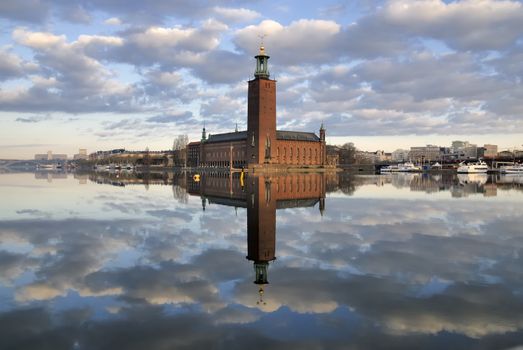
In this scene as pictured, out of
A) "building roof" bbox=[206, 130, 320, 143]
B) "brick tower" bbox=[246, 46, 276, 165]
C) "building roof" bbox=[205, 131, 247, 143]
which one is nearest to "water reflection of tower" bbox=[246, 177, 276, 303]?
"brick tower" bbox=[246, 46, 276, 165]

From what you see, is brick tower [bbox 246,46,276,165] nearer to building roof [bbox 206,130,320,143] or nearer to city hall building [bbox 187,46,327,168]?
city hall building [bbox 187,46,327,168]

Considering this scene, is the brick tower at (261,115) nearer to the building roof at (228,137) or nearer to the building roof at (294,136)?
the building roof at (294,136)

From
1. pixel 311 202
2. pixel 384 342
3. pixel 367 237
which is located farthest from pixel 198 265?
pixel 311 202

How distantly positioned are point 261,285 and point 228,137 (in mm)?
145095

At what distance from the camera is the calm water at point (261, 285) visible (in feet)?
21.7

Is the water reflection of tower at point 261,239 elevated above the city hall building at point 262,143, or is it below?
below

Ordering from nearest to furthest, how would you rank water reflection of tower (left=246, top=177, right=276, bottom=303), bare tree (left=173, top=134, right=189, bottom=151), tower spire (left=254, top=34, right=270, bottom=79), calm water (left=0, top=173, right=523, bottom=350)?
calm water (left=0, top=173, right=523, bottom=350) → water reflection of tower (left=246, top=177, right=276, bottom=303) → tower spire (left=254, top=34, right=270, bottom=79) → bare tree (left=173, top=134, right=189, bottom=151)

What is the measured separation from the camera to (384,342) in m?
6.39

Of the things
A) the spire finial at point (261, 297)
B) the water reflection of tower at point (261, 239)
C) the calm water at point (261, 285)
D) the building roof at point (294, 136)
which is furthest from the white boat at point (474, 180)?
the building roof at point (294, 136)

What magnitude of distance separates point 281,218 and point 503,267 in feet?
33.2

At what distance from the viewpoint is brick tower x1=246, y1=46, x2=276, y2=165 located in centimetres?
11544

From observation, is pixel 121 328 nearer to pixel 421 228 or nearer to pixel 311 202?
pixel 421 228

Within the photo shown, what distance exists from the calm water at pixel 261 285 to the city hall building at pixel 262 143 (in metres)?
94.1

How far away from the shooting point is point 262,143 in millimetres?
117250
